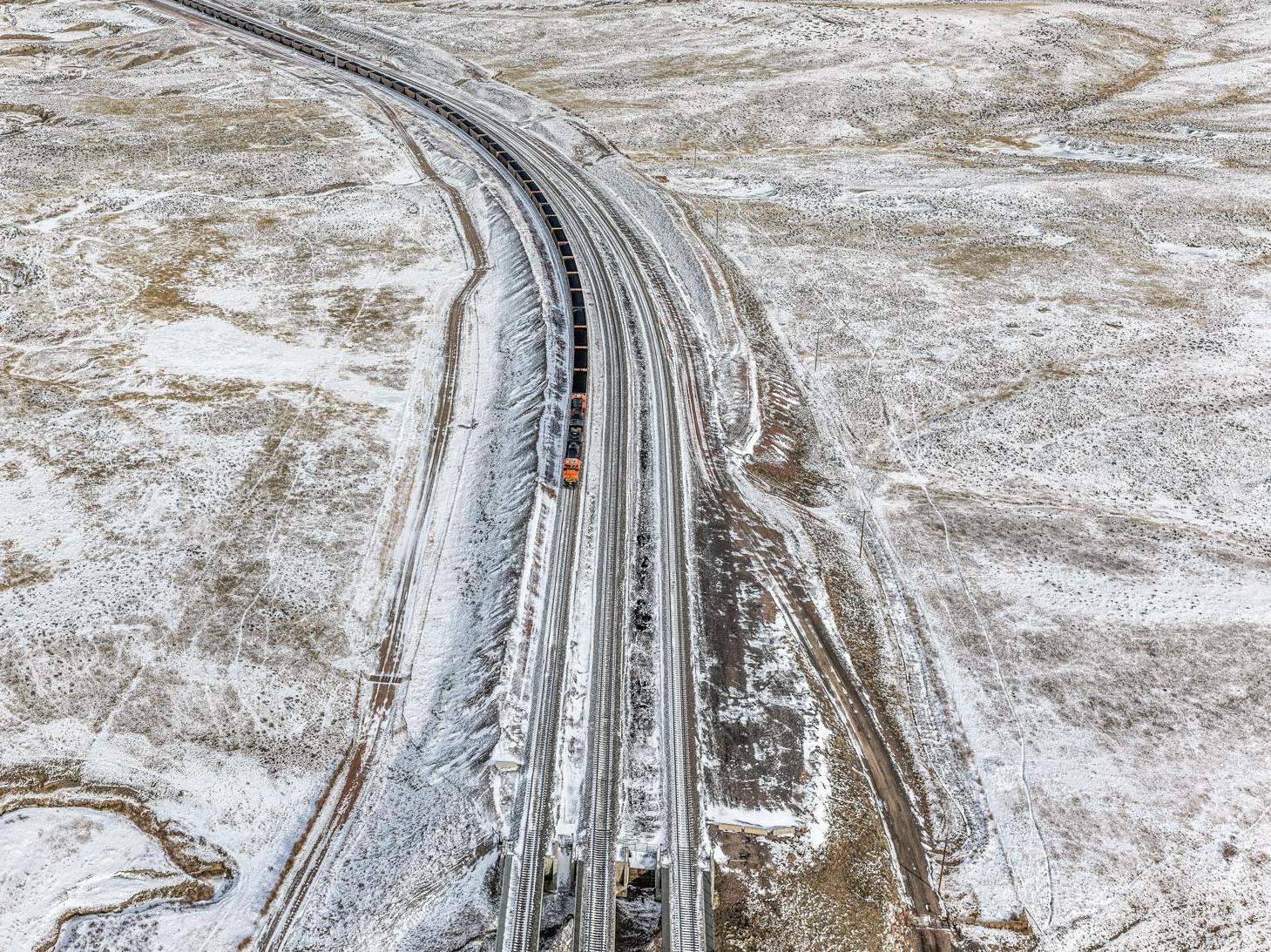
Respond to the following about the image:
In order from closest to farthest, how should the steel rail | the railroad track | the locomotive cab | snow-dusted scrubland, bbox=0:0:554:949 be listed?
the steel rail, the railroad track, snow-dusted scrubland, bbox=0:0:554:949, the locomotive cab

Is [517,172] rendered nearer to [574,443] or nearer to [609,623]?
[574,443]

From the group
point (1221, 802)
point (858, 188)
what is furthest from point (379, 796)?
point (858, 188)

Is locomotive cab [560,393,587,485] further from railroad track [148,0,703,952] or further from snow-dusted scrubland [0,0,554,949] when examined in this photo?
snow-dusted scrubland [0,0,554,949]

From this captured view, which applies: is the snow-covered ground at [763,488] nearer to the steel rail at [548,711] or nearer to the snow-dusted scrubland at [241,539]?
the snow-dusted scrubland at [241,539]

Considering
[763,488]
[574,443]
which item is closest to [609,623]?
[574,443]

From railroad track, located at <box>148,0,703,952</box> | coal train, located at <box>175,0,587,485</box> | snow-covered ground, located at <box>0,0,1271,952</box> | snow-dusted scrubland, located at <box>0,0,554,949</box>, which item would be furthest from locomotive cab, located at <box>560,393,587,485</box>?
snow-covered ground, located at <box>0,0,1271,952</box>

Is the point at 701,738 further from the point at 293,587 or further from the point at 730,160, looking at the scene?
the point at 730,160
